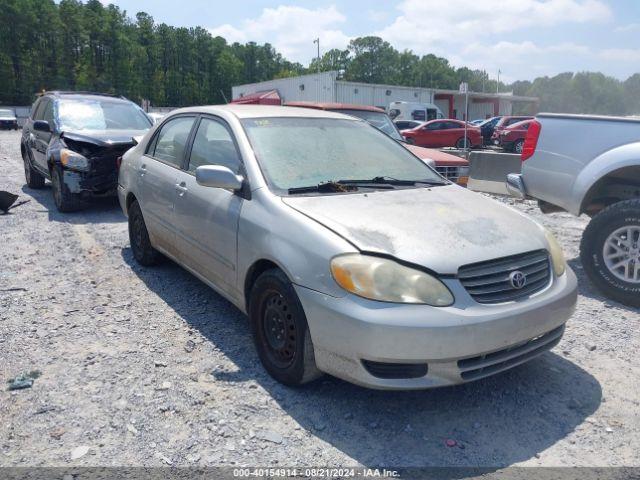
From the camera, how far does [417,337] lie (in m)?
2.55

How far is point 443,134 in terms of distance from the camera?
79.2 feet

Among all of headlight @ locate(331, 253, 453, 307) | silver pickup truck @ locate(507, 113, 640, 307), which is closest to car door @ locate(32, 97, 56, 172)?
silver pickup truck @ locate(507, 113, 640, 307)

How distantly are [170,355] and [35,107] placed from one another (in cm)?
823

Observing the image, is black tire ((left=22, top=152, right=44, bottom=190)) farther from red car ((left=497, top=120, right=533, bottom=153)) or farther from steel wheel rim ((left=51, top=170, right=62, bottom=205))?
red car ((left=497, top=120, right=533, bottom=153))

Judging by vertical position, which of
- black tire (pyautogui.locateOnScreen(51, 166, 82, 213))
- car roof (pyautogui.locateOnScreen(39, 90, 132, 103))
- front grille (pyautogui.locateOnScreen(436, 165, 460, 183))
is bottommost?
black tire (pyautogui.locateOnScreen(51, 166, 82, 213))

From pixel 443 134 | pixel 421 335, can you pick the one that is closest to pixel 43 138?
pixel 421 335

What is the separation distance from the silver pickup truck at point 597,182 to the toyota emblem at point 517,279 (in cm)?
222

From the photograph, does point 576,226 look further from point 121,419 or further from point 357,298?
point 121,419

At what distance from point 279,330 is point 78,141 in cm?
584

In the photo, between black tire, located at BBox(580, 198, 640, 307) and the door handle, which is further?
black tire, located at BBox(580, 198, 640, 307)

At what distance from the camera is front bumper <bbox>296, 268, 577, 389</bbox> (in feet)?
8.39

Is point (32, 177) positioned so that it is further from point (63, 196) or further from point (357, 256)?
point (357, 256)

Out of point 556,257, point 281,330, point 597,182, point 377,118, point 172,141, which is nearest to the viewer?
point 281,330

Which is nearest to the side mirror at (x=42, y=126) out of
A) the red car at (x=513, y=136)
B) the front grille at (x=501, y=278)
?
the front grille at (x=501, y=278)
